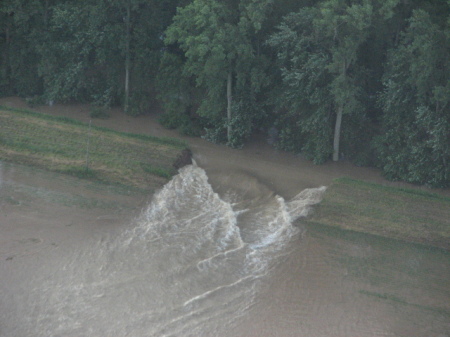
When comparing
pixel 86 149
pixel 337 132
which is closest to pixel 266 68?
pixel 337 132

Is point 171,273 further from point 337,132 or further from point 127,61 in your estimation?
point 127,61

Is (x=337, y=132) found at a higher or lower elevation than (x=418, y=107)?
lower

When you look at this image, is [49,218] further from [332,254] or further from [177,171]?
[332,254]

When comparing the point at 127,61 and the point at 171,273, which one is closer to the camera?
the point at 171,273

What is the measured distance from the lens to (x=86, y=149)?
66.7ft

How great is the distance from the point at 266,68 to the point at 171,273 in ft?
38.4

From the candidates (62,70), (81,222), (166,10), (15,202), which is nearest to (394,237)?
(81,222)

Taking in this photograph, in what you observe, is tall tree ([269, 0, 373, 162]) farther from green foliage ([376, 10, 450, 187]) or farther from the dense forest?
green foliage ([376, 10, 450, 187])

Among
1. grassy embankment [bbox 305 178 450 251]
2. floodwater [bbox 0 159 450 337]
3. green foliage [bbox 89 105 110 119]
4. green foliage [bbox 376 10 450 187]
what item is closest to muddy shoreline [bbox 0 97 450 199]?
green foliage [bbox 89 105 110 119]

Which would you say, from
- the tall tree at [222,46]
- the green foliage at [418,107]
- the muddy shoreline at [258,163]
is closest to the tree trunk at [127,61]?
the muddy shoreline at [258,163]

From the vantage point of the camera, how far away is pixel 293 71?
2125 cm

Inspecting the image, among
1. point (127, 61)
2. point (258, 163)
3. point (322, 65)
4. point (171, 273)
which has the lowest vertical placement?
point (171, 273)

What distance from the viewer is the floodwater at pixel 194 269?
11.3 m

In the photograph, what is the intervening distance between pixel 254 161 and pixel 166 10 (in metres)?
8.57
